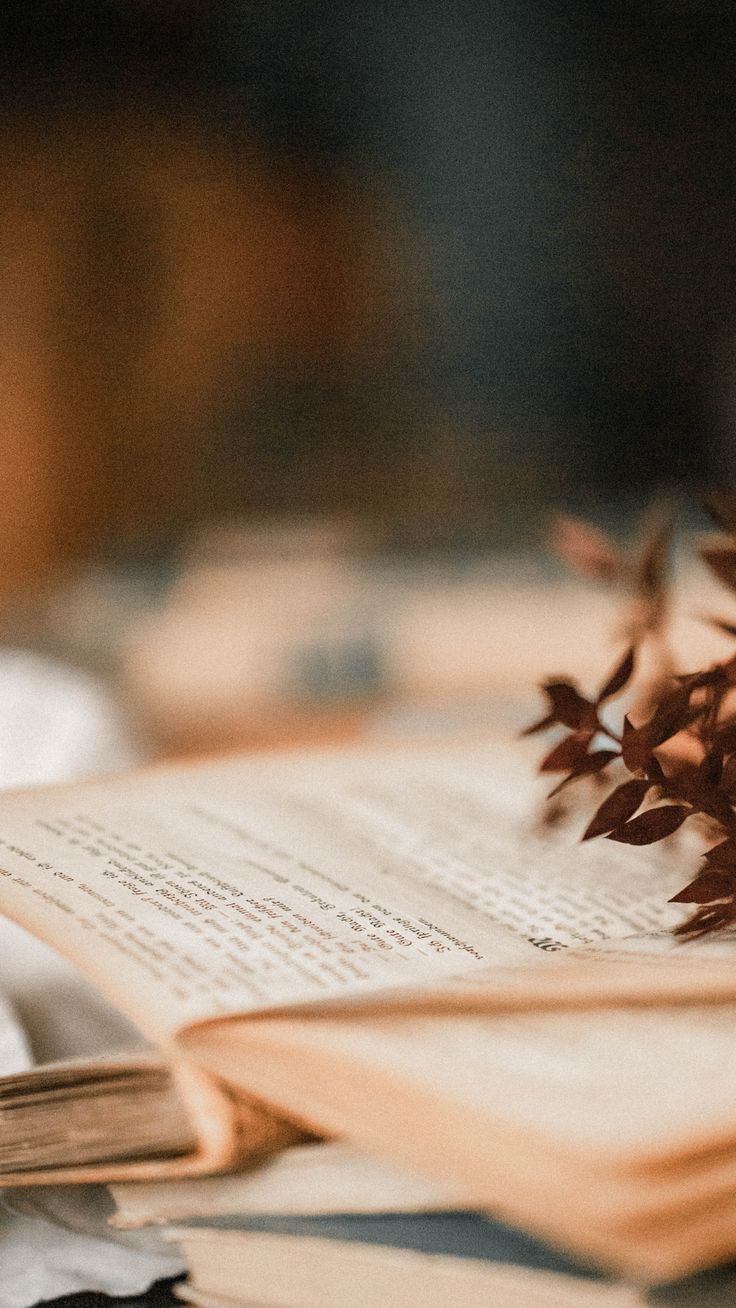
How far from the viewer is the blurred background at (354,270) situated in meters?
2.99

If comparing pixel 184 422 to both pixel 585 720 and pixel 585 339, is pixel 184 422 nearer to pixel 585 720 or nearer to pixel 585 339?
pixel 585 339

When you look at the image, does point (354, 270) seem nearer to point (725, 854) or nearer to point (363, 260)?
point (363, 260)

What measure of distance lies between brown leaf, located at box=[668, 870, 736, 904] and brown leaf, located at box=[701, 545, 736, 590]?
0.08m

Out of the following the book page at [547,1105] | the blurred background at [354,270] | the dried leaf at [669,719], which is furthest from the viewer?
the blurred background at [354,270]

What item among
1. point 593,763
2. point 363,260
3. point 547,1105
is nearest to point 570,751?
point 593,763

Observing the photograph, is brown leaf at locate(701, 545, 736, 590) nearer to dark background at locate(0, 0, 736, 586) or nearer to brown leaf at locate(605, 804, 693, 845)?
brown leaf at locate(605, 804, 693, 845)

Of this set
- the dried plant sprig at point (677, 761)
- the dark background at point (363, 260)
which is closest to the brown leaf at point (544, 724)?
the dried plant sprig at point (677, 761)

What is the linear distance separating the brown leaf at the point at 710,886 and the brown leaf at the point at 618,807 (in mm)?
23

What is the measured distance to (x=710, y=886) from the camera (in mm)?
303

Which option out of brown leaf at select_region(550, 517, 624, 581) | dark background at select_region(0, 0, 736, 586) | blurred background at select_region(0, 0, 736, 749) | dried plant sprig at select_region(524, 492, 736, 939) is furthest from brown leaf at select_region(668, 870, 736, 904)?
dark background at select_region(0, 0, 736, 586)

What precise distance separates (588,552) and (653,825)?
12cm

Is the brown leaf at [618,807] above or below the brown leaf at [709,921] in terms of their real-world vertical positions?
above

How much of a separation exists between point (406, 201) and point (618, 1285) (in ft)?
10.8

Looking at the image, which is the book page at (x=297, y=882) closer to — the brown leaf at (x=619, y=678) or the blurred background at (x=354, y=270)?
the brown leaf at (x=619, y=678)
